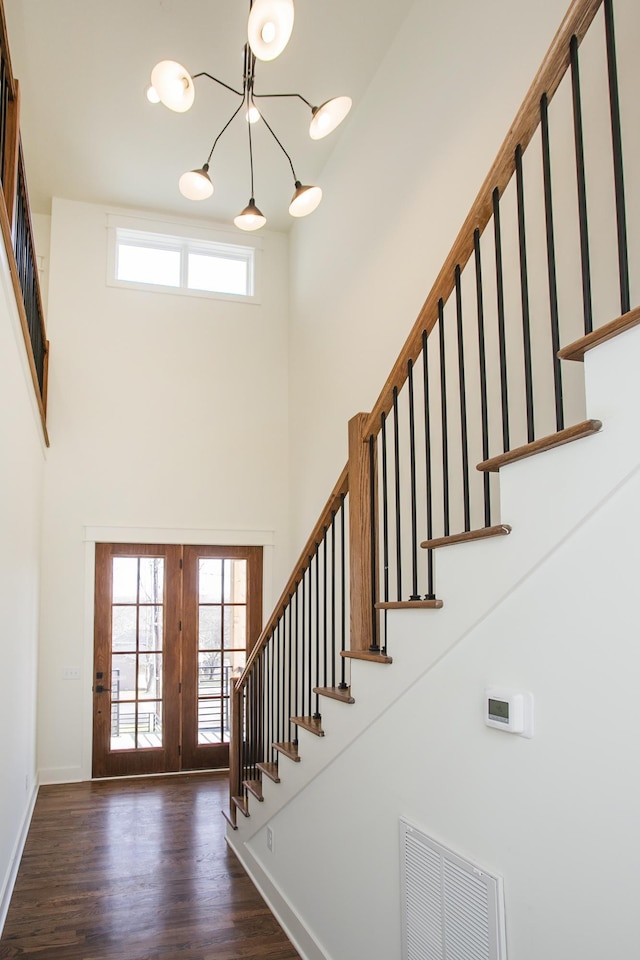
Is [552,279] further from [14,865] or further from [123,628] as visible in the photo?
[123,628]

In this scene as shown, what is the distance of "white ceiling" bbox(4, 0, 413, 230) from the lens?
208 inches

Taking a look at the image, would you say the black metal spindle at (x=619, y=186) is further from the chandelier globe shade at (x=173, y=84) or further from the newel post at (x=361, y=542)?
the chandelier globe shade at (x=173, y=84)

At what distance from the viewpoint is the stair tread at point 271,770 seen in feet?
13.0

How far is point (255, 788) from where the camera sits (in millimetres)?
4379

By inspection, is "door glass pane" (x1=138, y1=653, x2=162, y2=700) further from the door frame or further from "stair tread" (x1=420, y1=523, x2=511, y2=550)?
"stair tread" (x1=420, y1=523, x2=511, y2=550)

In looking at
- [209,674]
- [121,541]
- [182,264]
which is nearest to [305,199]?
[182,264]

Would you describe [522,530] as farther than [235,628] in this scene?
No

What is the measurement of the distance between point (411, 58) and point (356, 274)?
5.19ft

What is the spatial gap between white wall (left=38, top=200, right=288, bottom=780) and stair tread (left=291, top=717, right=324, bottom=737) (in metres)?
4.07

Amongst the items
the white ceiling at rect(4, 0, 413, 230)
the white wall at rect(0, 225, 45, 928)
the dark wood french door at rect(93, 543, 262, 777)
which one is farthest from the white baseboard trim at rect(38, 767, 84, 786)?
the white ceiling at rect(4, 0, 413, 230)

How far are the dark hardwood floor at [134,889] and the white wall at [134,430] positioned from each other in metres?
1.33

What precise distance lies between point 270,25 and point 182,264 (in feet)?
15.8

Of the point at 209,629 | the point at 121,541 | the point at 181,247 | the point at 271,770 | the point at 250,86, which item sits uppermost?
the point at 181,247

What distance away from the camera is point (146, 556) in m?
7.41
